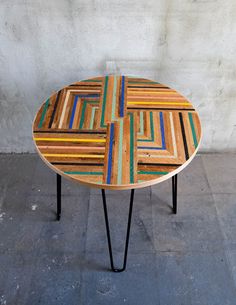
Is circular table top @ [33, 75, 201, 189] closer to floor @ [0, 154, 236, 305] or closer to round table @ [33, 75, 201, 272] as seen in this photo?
round table @ [33, 75, 201, 272]

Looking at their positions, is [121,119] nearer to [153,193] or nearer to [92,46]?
[92,46]

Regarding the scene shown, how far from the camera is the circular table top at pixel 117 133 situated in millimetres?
1471

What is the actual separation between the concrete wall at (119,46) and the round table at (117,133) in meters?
0.30

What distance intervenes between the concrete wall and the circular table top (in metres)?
0.29

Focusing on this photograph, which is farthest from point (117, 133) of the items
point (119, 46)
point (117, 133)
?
point (119, 46)

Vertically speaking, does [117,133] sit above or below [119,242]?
above

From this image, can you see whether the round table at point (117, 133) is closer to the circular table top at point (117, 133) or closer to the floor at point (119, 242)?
the circular table top at point (117, 133)

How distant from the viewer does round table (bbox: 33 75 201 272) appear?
147 centimetres

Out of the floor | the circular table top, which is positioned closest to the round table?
the circular table top

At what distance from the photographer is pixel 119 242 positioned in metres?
2.16

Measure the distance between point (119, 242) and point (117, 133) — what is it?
0.82m

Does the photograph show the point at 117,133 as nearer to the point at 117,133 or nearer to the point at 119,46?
the point at 117,133

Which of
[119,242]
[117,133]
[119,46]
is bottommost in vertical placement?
[119,242]

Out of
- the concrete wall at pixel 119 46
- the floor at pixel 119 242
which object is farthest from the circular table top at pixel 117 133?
the floor at pixel 119 242
